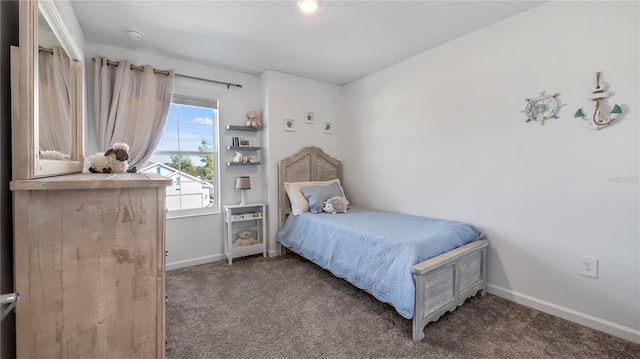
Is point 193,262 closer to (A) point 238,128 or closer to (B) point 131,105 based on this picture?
(A) point 238,128

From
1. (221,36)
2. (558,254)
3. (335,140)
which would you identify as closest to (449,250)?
(558,254)

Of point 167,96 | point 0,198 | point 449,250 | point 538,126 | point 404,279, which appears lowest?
point 404,279

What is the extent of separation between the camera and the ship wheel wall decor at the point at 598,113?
5.82 ft

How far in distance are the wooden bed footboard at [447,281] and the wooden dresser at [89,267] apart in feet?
4.85

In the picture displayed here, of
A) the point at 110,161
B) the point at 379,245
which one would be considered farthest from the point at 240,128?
the point at 379,245

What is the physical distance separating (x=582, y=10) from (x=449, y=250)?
1965 mm

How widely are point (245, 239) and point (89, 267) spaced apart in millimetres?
2644

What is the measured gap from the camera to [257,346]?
1.71m

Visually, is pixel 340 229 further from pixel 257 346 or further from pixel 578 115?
pixel 578 115

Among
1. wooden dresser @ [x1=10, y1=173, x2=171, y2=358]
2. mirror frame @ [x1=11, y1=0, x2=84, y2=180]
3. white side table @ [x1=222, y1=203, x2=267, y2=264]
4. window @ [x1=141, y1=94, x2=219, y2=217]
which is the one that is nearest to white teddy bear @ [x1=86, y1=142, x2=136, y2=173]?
mirror frame @ [x1=11, y1=0, x2=84, y2=180]

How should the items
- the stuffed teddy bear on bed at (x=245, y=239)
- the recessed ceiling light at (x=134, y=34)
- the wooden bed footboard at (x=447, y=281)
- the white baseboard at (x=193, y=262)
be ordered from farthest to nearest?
the stuffed teddy bear on bed at (x=245, y=239) → the white baseboard at (x=193, y=262) → the recessed ceiling light at (x=134, y=34) → the wooden bed footboard at (x=447, y=281)

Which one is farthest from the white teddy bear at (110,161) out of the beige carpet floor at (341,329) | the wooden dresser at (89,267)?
the beige carpet floor at (341,329)

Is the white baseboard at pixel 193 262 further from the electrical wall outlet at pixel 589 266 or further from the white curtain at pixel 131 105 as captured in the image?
the electrical wall outlet at pixel 589 266

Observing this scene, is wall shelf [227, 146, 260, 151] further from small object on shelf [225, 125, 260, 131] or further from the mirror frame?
the mirror frame
